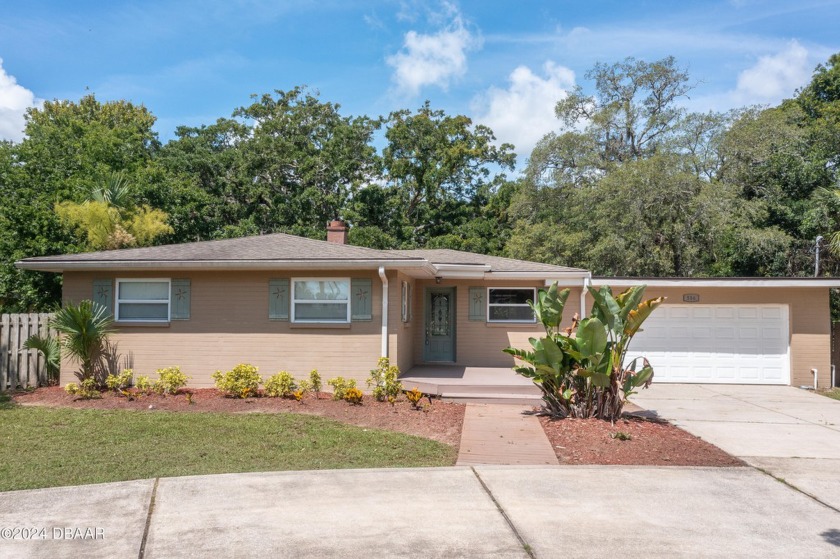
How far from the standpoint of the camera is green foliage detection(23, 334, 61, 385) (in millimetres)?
12836

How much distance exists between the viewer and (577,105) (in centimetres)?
2948

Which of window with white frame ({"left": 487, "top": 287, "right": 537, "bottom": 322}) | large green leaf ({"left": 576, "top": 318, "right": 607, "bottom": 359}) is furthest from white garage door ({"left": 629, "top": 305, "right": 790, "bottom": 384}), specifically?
large green leaf ({"left": 576, "top": 318, "right": 607, "bottom": 359})

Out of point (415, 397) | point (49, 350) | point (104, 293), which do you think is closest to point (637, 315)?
point (415, 397)

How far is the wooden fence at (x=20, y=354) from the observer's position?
41.7 ft

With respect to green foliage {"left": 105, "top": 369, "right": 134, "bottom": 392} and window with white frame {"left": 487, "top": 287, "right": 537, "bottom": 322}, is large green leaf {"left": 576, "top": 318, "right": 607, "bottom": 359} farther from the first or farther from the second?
green foliage {"left": 105, "top": 369, "right": 134, "bottom": 392}

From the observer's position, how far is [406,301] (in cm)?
1422

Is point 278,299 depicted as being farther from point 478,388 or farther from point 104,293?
point 478,388

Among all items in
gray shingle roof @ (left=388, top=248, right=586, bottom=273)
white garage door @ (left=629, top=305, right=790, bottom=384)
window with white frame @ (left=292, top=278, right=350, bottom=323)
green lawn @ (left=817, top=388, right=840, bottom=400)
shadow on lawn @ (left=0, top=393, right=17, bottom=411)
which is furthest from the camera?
white garage door @ (left=629, top=305, right=790, bottom=384)

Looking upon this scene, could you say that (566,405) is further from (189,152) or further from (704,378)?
(189,152)

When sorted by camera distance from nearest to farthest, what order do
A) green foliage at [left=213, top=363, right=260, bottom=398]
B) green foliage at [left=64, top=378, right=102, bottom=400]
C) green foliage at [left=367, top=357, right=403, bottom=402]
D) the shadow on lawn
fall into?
the shadow on lawn, green foliage at [left=367, top=357, right=403, bottom=402], green foliage at [left=213, top=363, right=260, bottom=398], green foliage at [left=64, top=378, right=102, bottom=400]

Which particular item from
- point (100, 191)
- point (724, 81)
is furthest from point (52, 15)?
point (724, 81)

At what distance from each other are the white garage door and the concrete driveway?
1.51 feet

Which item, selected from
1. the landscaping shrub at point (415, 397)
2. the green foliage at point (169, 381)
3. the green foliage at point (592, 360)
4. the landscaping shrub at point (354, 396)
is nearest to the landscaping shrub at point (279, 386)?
the landscaping shrub at point (354, 396)

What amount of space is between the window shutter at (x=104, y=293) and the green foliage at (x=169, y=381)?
2071 mm
